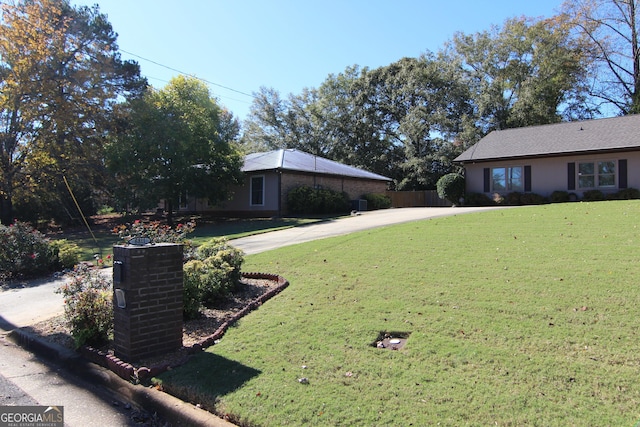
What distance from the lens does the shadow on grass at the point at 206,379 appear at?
4.06 m

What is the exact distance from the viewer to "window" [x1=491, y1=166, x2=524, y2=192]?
25.4 m

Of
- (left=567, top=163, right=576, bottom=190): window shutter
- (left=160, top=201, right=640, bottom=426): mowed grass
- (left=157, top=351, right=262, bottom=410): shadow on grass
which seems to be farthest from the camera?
(left=567, top=163, right=576, bottom=190): window shutter

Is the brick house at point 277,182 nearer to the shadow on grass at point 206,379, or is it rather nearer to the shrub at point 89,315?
the shrub at point 89,315

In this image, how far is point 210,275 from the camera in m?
6.99

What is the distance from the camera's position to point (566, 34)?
3606cm

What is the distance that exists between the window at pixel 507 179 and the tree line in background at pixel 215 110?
11398 mm

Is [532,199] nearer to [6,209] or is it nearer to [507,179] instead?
[507,179]

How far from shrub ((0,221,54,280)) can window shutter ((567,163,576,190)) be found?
24.3m

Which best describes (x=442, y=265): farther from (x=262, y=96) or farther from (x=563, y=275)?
(x=262, y=96)

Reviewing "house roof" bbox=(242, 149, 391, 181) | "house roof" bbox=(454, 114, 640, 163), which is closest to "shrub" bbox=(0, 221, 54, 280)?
"house roof" bbox=(242, 149, 391, 181)

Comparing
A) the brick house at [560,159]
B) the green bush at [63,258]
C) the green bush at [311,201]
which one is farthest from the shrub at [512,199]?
the green bush at [63,258]

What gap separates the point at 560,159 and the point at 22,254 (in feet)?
82.0

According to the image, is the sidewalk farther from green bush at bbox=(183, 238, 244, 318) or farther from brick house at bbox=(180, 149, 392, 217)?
brick house at bbox=(180, 149, 392, 217)

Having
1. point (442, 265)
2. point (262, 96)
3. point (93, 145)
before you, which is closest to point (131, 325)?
point (442, 265)
